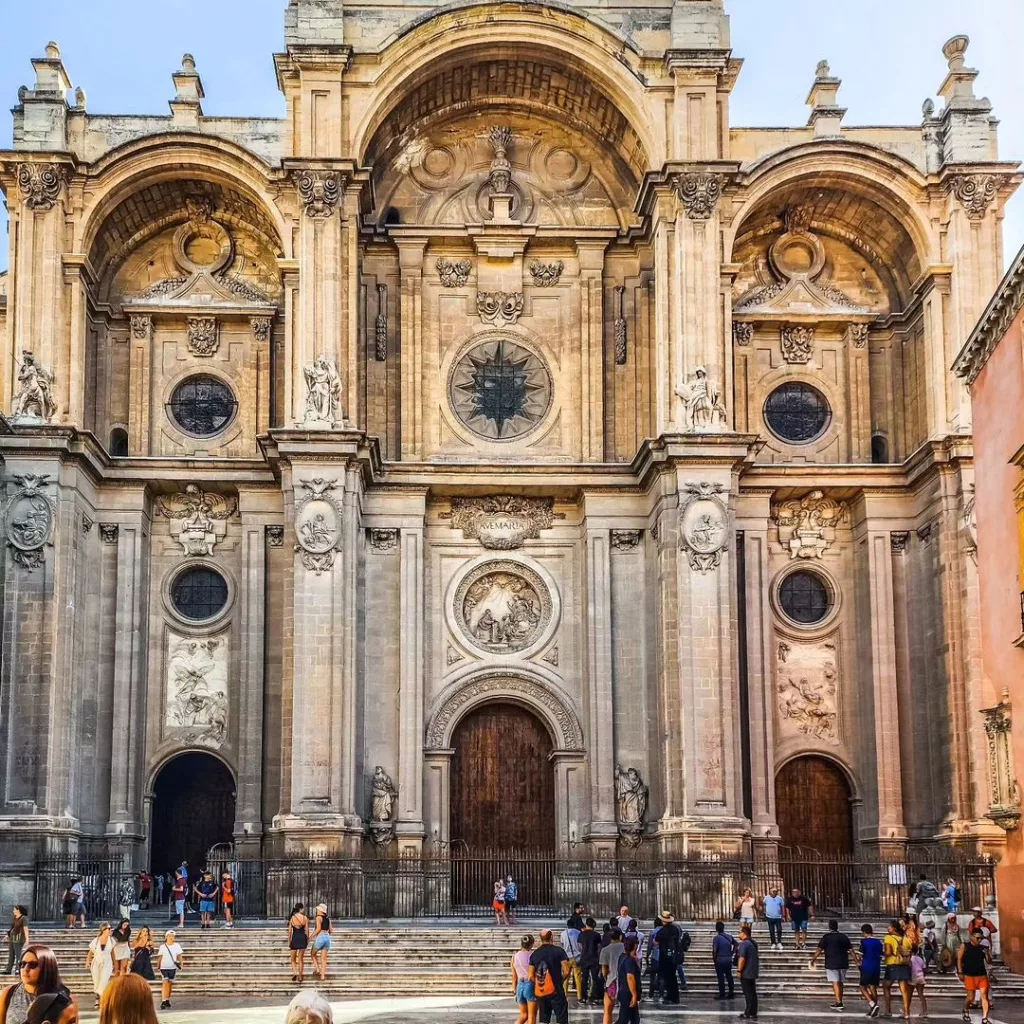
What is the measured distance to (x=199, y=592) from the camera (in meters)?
35.7

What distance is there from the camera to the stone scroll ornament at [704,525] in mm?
32812

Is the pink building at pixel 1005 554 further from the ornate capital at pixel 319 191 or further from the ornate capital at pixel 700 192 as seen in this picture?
the ornate capital at pixel 319 191

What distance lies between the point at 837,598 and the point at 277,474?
12408mm

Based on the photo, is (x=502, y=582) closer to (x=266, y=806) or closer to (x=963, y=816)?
(x=266, y=806)

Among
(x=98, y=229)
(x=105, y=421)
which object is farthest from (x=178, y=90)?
(x=105, y=421)

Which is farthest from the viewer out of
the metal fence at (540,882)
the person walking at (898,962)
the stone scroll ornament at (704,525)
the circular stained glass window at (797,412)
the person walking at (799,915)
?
the circular stained glass window at (797,412)

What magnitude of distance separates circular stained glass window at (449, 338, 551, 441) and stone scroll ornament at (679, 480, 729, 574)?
16.2 ft

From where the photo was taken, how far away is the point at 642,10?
1407 inches

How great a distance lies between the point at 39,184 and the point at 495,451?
11.0 metres

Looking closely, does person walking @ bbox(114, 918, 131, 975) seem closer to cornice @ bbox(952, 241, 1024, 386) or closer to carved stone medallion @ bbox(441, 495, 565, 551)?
carved stone medallion @ bbox(441, 495, 565, 551)

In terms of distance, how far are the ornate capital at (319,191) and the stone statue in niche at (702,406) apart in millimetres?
8056

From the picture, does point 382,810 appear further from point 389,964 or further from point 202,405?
point 202,405

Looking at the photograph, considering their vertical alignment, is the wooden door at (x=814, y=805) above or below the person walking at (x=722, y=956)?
above

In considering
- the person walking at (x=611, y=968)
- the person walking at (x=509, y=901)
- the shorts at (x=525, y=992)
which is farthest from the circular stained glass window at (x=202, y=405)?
the shorts at (x=525, y=992)
